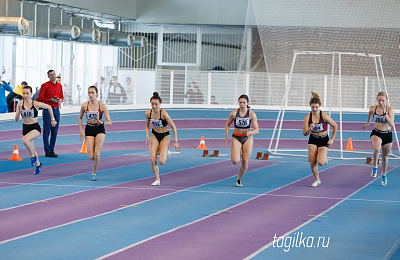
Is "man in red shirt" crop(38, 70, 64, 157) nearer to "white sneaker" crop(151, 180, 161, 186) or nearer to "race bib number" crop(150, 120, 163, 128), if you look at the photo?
"race bib number" crop(150, 120, 163, 128)

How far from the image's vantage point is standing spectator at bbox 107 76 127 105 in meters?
23.1

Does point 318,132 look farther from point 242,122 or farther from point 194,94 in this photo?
point 194,94

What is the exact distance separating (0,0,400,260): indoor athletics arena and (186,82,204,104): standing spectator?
0.13 feet

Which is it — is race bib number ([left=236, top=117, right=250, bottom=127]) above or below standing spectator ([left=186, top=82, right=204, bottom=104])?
below

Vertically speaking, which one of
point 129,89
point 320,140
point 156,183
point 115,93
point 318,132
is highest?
point 129,89

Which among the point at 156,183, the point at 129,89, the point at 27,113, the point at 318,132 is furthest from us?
the point at 129,89

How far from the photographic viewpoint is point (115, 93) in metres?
23.3

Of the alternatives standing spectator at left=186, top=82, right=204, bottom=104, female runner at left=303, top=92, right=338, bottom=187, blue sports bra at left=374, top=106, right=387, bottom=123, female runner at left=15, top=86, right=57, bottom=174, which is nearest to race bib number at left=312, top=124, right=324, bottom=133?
female runner at left=303, top=92, right=338, bottom=187

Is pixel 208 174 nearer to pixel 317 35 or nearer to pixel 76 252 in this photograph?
pixel 76 252

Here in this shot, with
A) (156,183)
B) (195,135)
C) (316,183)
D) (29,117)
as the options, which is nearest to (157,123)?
(156,183)

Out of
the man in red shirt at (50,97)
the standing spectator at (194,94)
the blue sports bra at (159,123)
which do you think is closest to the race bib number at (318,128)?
the blue sports bra at (159,123)

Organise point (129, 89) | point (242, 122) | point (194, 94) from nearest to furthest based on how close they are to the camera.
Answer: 1. point (242, 122)
2. point (129, 89)
3. point (194, 94)

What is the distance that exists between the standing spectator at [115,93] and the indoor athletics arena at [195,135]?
0.16 feet

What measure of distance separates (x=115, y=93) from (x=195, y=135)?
312 cm
